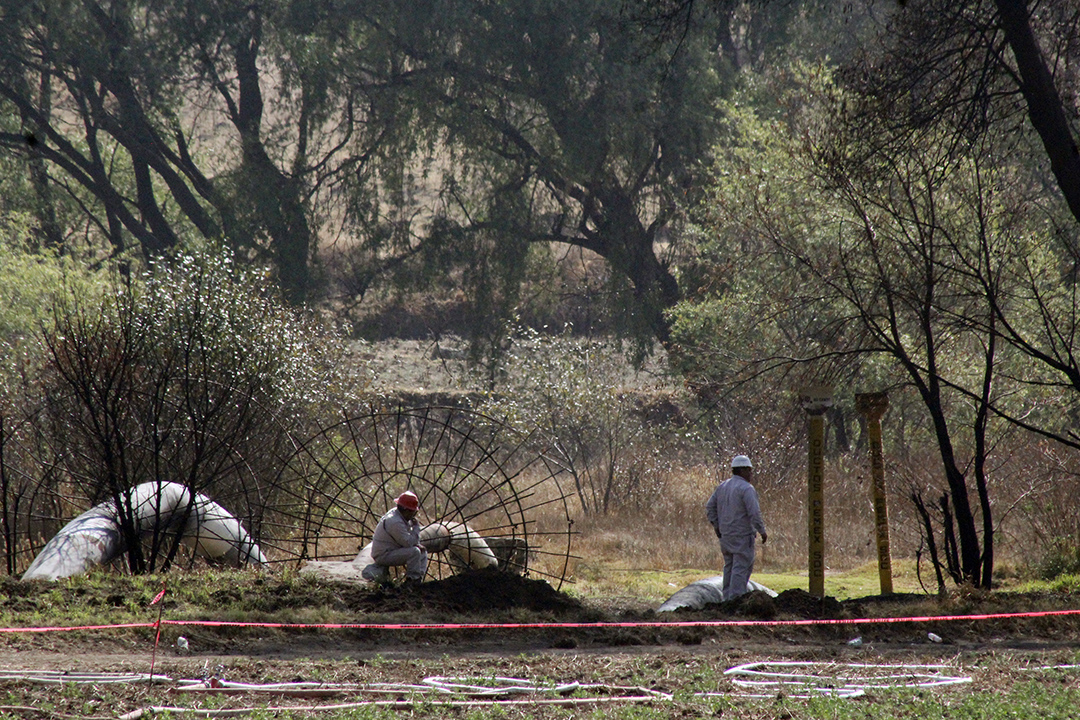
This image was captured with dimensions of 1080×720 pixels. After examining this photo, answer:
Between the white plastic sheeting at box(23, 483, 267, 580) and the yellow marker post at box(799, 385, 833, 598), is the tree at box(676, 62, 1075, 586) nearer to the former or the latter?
the yellow marker post at box(799, 385, 833, 598)

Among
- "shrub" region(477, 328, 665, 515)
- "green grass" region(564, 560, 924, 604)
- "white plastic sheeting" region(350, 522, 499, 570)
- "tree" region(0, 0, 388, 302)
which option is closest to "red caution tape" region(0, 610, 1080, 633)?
"white plastic sheeting" region(350, 522, 499, 570)

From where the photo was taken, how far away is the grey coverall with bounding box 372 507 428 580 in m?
10.7

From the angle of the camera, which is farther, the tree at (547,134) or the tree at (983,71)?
the tree at (547,134)

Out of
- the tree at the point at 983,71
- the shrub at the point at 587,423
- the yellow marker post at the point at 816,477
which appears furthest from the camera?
the shrub at the point at 587,423

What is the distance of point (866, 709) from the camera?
19.4 ft

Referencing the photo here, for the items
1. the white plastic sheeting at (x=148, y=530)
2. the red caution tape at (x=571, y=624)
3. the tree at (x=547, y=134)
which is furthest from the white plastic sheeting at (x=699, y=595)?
the tree at (x=547, y=134)

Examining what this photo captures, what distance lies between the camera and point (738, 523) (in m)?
11.2

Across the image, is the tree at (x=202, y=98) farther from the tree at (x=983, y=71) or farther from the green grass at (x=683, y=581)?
the tree at (x=983, y=71)

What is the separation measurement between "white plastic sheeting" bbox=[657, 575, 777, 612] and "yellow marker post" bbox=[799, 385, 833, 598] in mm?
507

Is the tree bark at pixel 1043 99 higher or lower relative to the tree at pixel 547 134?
lower

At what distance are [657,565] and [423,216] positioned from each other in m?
19.0

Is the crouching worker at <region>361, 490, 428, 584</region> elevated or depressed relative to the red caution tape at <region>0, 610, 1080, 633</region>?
elevated

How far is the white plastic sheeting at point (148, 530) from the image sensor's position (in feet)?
34.9

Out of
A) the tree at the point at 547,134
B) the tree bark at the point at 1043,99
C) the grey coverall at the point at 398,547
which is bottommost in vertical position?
the grey coverall at the point at 398,547
